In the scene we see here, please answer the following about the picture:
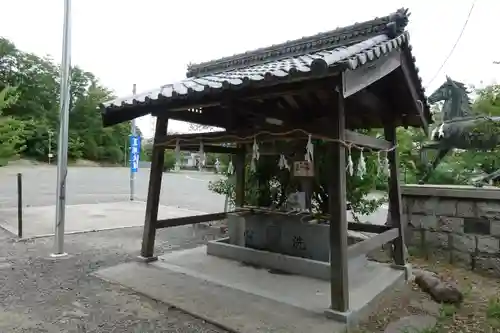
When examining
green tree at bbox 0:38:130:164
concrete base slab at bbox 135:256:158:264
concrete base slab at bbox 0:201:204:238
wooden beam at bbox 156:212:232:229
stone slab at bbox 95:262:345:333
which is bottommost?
stone slab at bbox 95:262:345:333

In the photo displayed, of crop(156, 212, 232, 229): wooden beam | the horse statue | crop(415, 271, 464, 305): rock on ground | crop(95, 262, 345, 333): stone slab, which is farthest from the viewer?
the horse statue

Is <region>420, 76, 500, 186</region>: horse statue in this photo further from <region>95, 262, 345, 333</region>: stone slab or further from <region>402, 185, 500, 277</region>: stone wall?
<region>95, 262, 345, 333</region>: stone slab

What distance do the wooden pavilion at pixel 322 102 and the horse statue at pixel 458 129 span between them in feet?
5.77

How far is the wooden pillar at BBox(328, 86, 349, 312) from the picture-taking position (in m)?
3.12

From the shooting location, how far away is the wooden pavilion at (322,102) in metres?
3.02

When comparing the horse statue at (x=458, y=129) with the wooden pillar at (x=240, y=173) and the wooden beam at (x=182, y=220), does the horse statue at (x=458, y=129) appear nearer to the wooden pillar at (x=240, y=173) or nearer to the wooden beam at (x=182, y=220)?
the wooden pillar at (x=240, y=173)

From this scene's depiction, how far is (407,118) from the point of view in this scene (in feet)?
14.8

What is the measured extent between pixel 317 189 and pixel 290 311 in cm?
270

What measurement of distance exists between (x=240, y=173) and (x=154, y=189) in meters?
1.73

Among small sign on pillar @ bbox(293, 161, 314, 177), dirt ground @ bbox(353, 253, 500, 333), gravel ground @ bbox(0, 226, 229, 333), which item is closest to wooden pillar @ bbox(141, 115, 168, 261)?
gravel ground @ bbox(0, 226, 229, 333)

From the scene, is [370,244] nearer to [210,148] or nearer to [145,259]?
[210,148]

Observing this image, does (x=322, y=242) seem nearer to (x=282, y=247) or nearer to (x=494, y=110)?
(x=282, y=247)

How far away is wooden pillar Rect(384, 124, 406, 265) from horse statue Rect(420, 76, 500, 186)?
4.45ft

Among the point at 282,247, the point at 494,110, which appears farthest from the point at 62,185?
the point at 494,110
